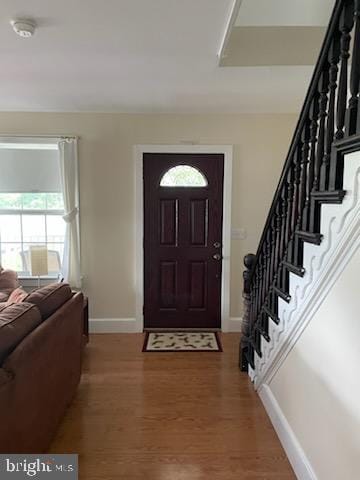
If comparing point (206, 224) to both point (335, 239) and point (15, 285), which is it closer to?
Result: point (15, 285)

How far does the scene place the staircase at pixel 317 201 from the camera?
1.47 metres

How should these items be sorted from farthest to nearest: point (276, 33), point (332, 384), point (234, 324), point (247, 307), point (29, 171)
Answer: point (234, 324)
point (29, 171)
point (247, 307)
point (276, 33)
point (332, 384)

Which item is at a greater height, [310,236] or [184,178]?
[184,178]

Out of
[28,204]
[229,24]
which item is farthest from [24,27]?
[28,204]

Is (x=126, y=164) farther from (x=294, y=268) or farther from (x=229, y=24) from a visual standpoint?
(x=294, y=268)

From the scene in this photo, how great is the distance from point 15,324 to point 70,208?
2.27 m

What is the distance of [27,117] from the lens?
3980mm

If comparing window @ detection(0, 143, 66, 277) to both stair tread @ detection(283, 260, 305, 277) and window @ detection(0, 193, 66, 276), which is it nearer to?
window @ detection(0, 193, 66, 276)

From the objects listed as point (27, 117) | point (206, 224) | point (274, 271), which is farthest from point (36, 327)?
point (27, 117)

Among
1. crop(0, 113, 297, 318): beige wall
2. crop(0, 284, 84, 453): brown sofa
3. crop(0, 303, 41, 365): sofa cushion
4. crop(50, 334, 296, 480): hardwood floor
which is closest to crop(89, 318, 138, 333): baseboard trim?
crop(0, 113, 297, 318): beige wall

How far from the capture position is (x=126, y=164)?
13.4 ft

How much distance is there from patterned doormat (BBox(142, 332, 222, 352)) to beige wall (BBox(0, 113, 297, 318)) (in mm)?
624

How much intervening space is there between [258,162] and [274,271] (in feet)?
6.50

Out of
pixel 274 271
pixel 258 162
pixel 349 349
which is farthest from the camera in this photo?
pixel 258 162
